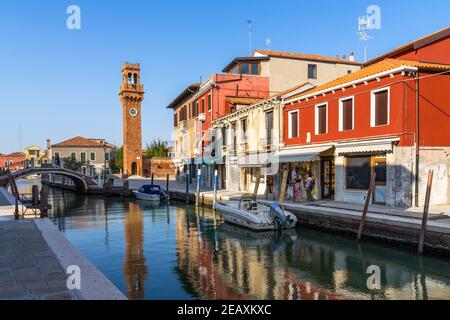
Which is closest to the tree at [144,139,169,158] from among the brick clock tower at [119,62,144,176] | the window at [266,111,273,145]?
the brick clock tower at [119,62,144,176]

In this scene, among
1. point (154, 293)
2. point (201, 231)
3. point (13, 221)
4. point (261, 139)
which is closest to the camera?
point (154, 293)

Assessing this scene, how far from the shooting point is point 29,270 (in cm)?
735

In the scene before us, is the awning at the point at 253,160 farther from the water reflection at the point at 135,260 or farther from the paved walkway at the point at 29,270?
the paved walkway at the point at 29,270

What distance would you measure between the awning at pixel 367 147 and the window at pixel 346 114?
93 cm

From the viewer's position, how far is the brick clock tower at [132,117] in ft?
180

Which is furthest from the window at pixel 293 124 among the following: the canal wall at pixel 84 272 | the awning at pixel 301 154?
the canal wall at pixel 84 272

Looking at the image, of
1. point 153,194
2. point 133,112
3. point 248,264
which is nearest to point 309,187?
point 248,264

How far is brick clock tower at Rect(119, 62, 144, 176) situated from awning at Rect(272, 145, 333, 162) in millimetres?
34877

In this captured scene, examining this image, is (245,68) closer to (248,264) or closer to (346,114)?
(346,114)

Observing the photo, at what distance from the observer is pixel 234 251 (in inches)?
540

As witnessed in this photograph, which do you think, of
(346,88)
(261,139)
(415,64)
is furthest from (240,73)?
(415,64)

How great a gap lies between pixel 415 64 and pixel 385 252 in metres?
8.43

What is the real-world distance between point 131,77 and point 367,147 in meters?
45.2

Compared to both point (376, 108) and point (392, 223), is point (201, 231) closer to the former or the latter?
point (392, 223)
